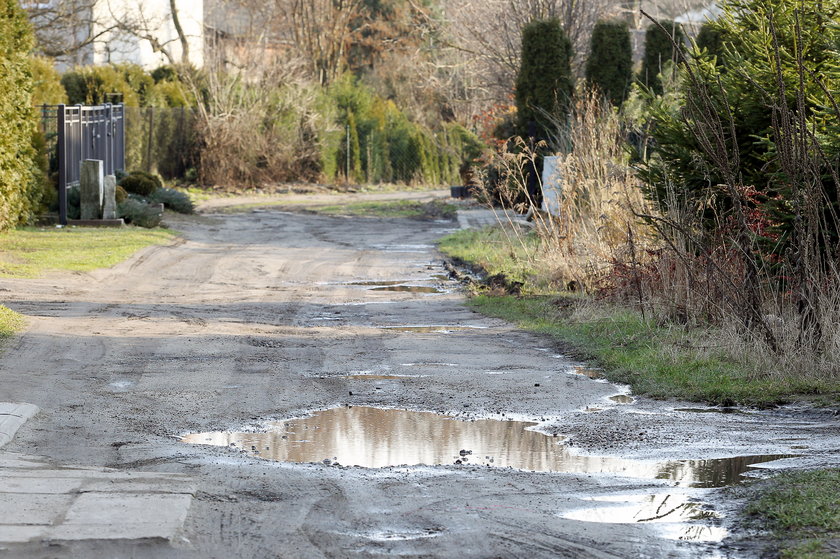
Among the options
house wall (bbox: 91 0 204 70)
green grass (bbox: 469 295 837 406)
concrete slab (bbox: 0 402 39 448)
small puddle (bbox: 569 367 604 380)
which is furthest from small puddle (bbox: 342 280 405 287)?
house wall (bbox: 91 0 204 70)

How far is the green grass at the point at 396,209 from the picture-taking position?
2658 centimetres

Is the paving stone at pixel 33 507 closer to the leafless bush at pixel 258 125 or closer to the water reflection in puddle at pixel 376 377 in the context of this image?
the water reflection in puddle at pixel 376 377

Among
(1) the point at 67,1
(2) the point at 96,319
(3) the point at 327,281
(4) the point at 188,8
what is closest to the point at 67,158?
(3) the point at 327,281

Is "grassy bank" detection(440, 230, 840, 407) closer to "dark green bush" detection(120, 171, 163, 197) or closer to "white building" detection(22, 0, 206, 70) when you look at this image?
"dark green bush" detection(120, 171, 163, 197)

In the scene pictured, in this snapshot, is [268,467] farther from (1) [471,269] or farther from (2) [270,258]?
(2) [270,258]

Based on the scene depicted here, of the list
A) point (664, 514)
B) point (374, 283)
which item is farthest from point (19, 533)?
point (374, 283)

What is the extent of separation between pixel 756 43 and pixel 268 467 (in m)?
7.58

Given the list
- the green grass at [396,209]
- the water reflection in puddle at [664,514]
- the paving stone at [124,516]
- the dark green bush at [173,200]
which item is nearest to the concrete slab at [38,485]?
the paving stone at [124,516]

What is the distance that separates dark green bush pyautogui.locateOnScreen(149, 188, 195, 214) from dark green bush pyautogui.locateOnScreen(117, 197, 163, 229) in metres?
2.49

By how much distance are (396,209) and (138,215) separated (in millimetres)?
8526

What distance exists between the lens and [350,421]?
24.4ft

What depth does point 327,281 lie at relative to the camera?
50.4ft

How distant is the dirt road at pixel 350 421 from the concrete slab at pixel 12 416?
8cm

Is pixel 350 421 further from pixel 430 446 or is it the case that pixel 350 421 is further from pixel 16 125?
pixel 16 125
